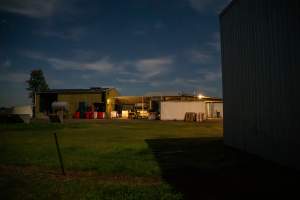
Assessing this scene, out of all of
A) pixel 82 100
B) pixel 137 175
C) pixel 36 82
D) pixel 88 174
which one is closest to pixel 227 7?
pixel 137 175

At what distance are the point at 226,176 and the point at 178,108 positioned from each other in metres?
32.0

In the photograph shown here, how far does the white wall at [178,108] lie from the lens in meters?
38.5

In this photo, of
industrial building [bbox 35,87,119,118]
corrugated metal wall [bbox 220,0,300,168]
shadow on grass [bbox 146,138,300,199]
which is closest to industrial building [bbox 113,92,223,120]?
industrial building [bbox 35,87,119,118]

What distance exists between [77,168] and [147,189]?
3235 mm

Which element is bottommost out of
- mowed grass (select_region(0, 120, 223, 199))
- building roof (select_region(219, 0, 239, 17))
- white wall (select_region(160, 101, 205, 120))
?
mowed grass (select_region(0, 120, 223, 199))

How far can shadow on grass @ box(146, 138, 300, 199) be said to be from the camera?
5.31 meters

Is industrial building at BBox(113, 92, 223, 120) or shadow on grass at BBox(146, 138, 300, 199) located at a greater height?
industrial building at BBox(113, 92, 223, 120)

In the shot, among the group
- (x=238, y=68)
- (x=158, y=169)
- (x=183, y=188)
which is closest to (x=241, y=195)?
(x=183, y=188)

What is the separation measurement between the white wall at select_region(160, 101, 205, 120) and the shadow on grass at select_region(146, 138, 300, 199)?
28.5m

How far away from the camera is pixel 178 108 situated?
1517 inches

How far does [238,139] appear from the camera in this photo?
10.9 meters

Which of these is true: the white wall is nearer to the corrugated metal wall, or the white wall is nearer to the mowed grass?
the corrugated metal wall

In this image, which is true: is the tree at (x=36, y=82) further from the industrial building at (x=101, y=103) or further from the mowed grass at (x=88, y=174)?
the mowed grass at (x=88, y=174)

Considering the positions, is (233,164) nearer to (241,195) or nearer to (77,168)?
(241,195)
